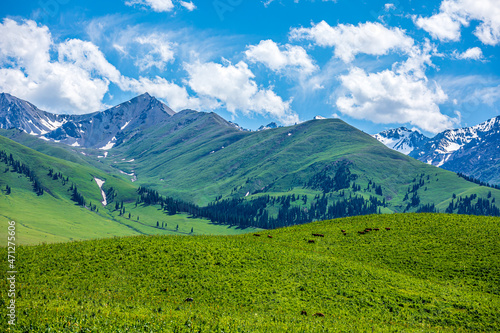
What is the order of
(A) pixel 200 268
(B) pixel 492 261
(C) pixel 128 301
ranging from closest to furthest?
(C) pixel 128 301 < (A) pixel 200 268 < (B) pixel 492 261

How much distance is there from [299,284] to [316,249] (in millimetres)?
14391

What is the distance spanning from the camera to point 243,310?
→ 92.4ft

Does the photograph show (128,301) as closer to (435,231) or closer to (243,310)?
(243,310)

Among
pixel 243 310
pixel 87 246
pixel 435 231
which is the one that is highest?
pixel 435 231

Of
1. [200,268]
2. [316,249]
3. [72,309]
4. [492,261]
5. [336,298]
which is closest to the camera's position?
[72,309]

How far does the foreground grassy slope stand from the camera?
78.7 feet

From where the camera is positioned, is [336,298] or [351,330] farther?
[336,298]

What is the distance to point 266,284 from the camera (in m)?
33.5

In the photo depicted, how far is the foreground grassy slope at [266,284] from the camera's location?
78.7 ft

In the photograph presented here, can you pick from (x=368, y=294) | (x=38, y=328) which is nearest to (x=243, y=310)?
(x=368, y=294)
